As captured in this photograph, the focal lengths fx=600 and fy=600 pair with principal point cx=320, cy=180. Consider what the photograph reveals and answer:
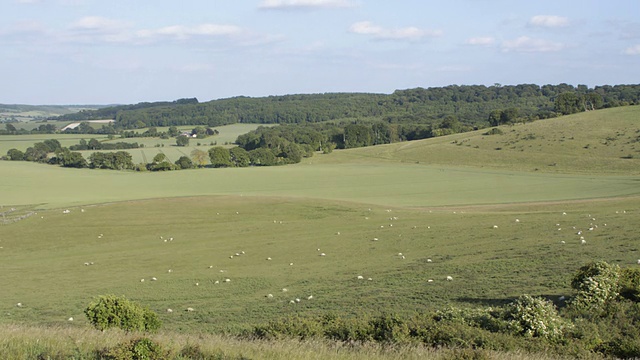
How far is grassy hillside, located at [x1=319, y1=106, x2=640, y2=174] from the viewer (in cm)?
Result: 8288

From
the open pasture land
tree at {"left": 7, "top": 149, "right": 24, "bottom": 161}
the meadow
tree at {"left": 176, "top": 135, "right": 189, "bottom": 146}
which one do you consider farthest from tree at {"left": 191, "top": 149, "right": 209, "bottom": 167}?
the open pasture land

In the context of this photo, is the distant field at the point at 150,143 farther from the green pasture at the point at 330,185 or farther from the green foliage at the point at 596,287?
the green foliage at the point at 596,287

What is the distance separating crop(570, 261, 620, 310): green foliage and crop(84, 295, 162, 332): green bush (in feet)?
36.2

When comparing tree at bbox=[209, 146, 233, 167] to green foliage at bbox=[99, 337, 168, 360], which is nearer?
green foliage at bbox=[99, 337, 168, 360]

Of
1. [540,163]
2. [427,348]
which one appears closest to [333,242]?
[427,348]

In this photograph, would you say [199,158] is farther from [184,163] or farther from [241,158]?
[241,158]

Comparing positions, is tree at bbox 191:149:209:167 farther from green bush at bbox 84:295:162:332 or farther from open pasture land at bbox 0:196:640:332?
green bush at bbox 84:295:162:332

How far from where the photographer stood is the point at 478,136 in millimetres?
111500

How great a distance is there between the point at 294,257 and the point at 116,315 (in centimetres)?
A: 1603

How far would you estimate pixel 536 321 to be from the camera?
43.1ft

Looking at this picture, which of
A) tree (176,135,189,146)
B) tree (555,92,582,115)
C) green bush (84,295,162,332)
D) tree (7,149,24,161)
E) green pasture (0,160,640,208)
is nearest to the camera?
green bush (84,295,162,332)

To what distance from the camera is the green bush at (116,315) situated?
48.9ft

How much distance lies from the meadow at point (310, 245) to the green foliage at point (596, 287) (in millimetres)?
1484

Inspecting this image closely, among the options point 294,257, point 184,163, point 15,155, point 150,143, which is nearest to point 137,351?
point 294,257
